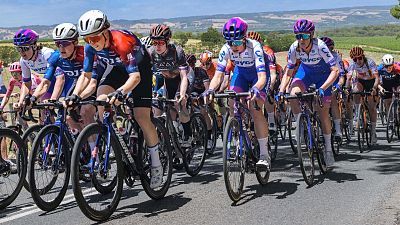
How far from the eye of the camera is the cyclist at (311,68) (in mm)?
7754

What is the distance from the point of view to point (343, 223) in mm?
5324

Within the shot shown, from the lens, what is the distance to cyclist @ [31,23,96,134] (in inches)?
266

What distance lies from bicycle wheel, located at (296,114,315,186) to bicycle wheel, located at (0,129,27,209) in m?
3.34

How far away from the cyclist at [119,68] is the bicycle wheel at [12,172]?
3.00 ft

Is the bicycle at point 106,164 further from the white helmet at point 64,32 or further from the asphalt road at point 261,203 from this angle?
the white helmet at point 64,32

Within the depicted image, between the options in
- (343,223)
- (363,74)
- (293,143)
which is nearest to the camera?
(343,223)

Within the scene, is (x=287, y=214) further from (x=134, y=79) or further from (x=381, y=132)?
(x=381, y=132)

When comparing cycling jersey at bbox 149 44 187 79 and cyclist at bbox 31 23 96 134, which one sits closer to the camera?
cyclist at bbox 31 23 96 134

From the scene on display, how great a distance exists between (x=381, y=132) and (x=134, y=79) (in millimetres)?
10027

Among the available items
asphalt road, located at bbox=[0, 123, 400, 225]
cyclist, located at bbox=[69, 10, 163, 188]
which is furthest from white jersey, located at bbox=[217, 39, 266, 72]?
asphalt road, located at bbox=[0, 123, 400, 225]

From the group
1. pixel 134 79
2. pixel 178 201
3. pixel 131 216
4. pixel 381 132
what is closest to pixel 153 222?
pixel 131 216

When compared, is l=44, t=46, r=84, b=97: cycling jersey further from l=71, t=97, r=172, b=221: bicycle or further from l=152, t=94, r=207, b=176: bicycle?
l=71, t=97, r=172, b=221: bicycle

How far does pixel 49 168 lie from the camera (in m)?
5.91

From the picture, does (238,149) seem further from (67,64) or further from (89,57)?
(67,64)
